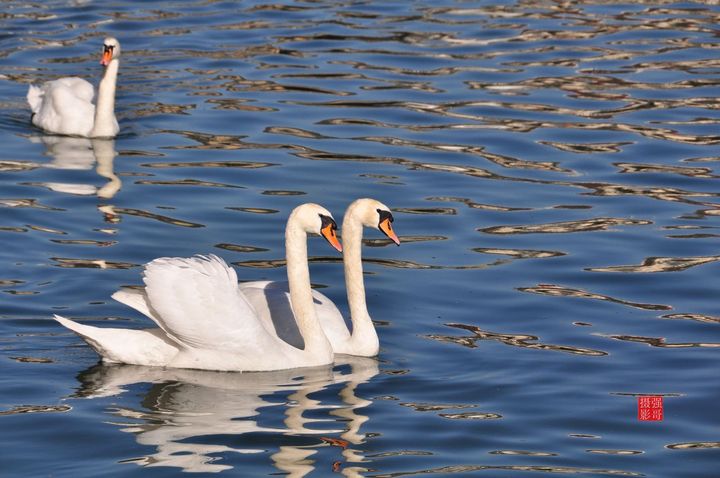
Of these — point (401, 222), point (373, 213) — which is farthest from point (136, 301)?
point (401, 222)

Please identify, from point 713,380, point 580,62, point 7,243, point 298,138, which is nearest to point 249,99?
point 298,138

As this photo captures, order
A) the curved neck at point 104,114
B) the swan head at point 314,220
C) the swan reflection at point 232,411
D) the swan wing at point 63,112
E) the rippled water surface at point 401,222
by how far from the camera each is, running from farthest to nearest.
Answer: the swan wing at point 63,112 < the curved neck at point 104,114 < the swan head at point 314,220 < the rippled water surface at point 401,222 < the swan reflection at point 232,411

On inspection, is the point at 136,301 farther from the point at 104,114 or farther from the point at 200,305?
the point at 104,114

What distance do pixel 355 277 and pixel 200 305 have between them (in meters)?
1.43

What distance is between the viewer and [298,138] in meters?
18.3

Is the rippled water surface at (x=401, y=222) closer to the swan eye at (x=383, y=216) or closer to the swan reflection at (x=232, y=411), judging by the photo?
the swan reflection at (x=232, y=411)

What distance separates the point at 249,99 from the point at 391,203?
4.89 meters

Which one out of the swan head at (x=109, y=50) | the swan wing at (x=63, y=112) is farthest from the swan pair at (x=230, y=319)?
the swan head at (x=109, y=50)

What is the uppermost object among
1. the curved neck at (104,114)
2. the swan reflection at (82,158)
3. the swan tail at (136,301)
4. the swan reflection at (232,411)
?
the curved neck at (104,114)

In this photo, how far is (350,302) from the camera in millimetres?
11945

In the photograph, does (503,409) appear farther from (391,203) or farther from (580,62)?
(580,62)

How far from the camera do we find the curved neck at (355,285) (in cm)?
1177

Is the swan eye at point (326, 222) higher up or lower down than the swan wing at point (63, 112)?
lower down

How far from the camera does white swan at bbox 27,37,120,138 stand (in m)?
18.5
